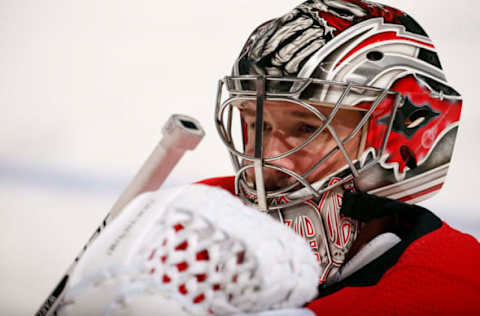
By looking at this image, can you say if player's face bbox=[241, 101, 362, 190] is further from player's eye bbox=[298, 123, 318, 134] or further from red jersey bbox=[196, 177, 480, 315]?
red jersey bbox=[196, 177, 480, 315]

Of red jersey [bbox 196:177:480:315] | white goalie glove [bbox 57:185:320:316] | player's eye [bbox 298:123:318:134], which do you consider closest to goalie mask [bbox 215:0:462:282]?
player's eye [bbox 298:123:318:134]

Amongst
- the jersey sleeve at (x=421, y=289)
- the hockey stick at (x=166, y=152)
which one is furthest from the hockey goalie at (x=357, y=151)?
the hockey stick at (x=166, y=152)

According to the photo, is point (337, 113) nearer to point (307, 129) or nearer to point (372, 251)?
point (307, 129)

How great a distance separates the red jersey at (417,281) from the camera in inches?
23.4

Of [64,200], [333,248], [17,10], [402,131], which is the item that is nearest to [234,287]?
[333,248]

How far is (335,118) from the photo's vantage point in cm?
85

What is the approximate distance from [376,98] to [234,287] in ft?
1.69

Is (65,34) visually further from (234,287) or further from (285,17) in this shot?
(234,287)

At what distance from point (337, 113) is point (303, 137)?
0.24 feet

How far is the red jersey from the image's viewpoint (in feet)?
1.95

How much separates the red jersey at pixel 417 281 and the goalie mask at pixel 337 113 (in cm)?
16

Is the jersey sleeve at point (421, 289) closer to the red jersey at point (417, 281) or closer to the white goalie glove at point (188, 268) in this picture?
the red jersey at point (417, 281)

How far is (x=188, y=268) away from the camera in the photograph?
0.44m

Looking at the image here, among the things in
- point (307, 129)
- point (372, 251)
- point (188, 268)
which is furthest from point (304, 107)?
point (188, 268)
